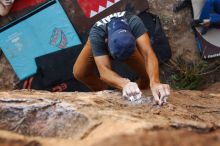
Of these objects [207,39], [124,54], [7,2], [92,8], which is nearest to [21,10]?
[7,2]

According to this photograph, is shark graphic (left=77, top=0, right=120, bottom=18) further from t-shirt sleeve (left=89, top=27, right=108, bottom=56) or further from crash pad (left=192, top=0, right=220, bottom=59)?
t-shirt sleeve (left=89, top=27, right=108, bottom=56)

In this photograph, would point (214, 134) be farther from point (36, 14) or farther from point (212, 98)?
point (36, 14)

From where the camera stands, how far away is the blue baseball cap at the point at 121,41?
10.4 feet

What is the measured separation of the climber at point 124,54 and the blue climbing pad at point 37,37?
1261 mm

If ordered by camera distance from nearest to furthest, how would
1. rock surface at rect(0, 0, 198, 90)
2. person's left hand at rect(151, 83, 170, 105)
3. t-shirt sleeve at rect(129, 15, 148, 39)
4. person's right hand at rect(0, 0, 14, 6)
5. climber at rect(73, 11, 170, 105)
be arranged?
1. person's left hand at rect(151, 83, 170, 105)
2. climber at rect(73, 11, 170, 105)
3. t-shirt sleeve at rect(129, 15, 148, 39)
4. person's right hand at rect(0, 0, 14, 6)
5. rock surface at rect(0, 0, 198, 90)

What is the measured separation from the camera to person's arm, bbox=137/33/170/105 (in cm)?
285

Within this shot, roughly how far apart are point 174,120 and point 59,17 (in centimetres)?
311

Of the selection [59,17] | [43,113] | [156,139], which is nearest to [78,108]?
[43,113]

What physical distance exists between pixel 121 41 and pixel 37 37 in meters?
2.21

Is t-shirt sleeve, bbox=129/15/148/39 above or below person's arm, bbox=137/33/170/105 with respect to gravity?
above

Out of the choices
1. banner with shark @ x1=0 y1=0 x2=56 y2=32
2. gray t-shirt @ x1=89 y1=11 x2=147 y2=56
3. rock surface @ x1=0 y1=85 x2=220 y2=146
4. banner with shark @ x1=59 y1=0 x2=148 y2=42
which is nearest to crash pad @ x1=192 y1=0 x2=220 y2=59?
banner with shark @ x1=59 y1=0 x2=148 y2=42

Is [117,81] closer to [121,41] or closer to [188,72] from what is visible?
[121,41]

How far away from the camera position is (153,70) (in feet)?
10.6

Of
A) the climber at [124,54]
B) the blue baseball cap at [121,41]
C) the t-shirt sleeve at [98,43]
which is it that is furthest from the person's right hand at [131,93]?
the t-shirt sleeve at [98,43]
